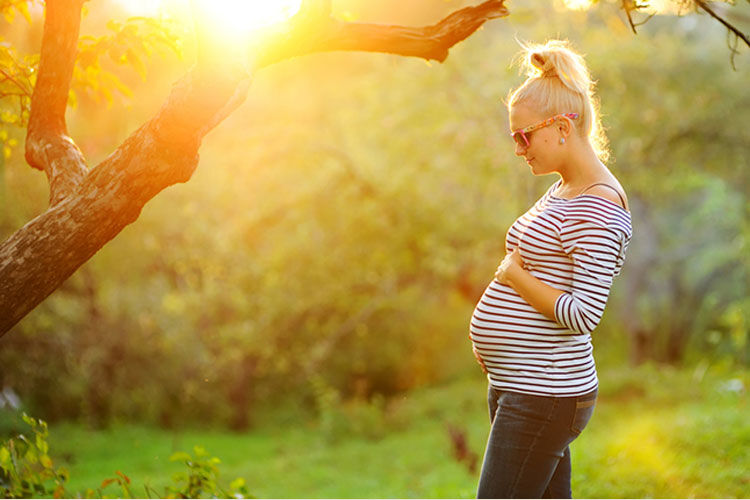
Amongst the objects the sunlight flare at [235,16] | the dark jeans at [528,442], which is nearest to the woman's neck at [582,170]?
the dark jeans at [528,442]

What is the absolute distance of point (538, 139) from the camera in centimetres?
245

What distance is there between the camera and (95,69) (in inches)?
158

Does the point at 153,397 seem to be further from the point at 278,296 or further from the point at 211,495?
the point at 211,495

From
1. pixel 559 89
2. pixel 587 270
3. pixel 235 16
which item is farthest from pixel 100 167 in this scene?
pixel 587 270

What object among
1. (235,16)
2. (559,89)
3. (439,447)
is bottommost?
(439,447)

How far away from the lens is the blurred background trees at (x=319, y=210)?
36.2 feet

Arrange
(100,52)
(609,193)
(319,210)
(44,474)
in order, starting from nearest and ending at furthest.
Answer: (609,193)
(44,474)
(100,52)
(319,210)

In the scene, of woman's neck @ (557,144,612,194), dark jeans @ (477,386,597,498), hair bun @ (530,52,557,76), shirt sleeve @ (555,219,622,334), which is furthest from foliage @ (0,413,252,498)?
hair bun @ (530,52,557,76)

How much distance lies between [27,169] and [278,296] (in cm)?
401

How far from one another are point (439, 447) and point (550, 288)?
8.77 metres

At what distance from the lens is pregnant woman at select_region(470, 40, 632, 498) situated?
229 centimetres

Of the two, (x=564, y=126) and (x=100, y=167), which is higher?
(x=100, y=167)

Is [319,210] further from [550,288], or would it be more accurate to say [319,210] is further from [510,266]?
[550,288]

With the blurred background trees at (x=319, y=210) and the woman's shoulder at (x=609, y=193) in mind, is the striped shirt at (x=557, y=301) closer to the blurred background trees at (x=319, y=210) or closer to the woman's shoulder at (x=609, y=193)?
the woman's shoulder at (x=609, y=193)
